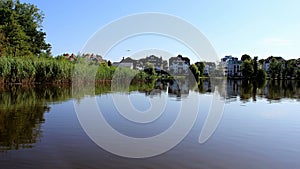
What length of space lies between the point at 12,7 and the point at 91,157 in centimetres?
5120

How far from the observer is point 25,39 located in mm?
47281

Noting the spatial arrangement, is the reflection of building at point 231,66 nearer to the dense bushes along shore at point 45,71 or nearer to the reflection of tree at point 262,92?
the reflection of tree at point 262,92

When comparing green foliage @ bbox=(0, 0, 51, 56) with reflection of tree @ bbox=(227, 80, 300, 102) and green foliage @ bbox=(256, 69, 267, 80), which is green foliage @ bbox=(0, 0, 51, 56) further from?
green foliage @ bbox=(256, 69, 267, 80)

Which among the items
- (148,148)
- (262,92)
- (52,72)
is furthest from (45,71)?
(148,148)

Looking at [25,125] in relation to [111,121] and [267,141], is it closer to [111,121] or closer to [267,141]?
[111,121]

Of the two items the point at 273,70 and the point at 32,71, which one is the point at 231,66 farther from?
the point at 32,71

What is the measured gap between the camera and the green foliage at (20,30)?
140 feet

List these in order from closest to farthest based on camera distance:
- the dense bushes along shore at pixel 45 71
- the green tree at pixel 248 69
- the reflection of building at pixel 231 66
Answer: the dense bushes along shore at pixel 45 71, the green tree at pixel 248 69, the reflection of building at pixel 231 66

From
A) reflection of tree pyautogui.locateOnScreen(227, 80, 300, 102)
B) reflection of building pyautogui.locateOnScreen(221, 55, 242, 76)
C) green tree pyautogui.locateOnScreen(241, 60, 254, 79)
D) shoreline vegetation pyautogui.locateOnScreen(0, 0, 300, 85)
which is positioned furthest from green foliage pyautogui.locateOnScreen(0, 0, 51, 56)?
reflection of building pyautogui.locateOnScreen(221, 55, 242, 76)

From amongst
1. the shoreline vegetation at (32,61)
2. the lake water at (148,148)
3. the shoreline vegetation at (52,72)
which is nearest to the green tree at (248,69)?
the shoreline vegetation at (32,61)

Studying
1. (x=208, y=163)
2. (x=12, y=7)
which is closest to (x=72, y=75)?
(x=12, y=7)

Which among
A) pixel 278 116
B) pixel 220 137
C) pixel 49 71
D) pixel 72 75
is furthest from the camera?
pixel 72 75

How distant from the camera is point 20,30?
146ft

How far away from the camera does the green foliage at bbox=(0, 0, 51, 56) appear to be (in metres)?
42.5
